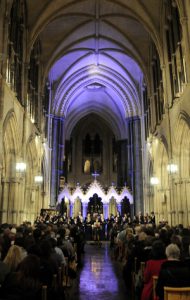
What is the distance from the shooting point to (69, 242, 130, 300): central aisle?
280 inches

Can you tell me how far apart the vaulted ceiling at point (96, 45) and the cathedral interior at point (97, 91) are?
0.07m

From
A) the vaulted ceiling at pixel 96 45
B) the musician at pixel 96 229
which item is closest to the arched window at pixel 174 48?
the vaulted ceiling at pixel 96 45

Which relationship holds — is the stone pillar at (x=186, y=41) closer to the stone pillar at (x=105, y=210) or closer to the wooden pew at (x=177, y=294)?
the wooden pew at (x=177, y=294)

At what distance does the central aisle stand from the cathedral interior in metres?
5.70

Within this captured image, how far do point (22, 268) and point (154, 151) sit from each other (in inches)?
750

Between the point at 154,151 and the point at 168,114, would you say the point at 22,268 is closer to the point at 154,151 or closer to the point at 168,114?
the point at 168,114

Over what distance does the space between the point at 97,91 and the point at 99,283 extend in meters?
27.5

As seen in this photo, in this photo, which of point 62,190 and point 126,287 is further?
point 62,190

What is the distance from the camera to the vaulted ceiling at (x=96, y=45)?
19.0 meters

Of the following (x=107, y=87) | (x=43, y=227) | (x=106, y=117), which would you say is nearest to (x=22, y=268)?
(x=43, y=227)

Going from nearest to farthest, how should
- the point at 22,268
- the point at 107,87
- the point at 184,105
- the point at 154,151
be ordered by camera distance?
the point at 22,268 < the point at 184,105 < the point at 154,151 < the point at 107,87

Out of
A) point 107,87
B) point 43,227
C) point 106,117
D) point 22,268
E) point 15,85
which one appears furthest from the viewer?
point 106,117

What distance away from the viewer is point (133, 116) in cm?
2911

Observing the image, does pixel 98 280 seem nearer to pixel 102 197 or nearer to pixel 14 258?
pixel 14 258
